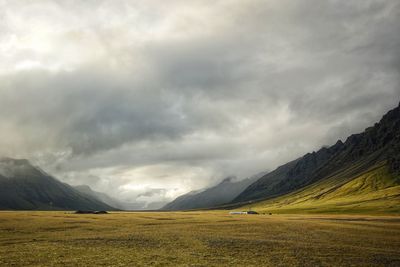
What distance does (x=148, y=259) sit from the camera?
35.5 metres

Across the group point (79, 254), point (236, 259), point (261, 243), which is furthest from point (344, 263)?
point (79, 254)

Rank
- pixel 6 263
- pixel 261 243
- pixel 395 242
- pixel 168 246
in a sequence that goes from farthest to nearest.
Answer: pixel 395 242, pixel 261 243, pixel 168 246, pixel 6 263

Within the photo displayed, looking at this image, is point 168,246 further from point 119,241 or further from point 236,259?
point 236,259

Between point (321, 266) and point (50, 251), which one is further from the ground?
point (50, 251)

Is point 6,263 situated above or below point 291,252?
above

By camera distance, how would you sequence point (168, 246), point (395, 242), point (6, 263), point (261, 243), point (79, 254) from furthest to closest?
point (395, 242) < point (261, 243) < point (168, 246) < point (79, 254) < point (6, 263)

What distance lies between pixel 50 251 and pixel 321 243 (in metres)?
37.1

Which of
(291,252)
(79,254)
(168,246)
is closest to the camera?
(79,254)

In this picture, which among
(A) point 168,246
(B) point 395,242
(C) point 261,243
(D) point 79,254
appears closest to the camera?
(D) point 79,254

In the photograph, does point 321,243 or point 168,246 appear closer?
point 168,246

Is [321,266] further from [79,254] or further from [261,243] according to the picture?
[79,254]

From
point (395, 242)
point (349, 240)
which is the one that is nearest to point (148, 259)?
point (349, 240)

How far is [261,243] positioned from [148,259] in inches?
807

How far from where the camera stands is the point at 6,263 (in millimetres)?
32281
